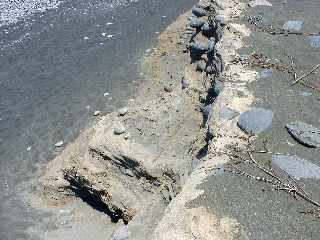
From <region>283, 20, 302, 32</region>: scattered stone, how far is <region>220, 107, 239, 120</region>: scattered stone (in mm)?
3539

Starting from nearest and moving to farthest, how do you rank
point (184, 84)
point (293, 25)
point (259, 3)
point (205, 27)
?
point (293, 25) < point (184, 84) < point (259, 3) < point (205, 27)

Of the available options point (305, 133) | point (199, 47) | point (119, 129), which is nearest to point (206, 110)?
point (119, 129)

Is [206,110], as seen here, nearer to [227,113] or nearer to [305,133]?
[227,113]

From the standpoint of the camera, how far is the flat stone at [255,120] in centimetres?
765

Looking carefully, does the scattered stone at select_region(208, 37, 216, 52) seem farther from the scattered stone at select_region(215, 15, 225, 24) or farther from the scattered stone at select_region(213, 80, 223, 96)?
the scattered stone at select_region(213, 80, 223, 96)

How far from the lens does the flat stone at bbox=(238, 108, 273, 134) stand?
7648 mm

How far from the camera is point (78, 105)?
13602 millimetres

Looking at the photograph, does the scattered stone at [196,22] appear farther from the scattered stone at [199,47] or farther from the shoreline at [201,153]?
the scattered stone at [199,47]

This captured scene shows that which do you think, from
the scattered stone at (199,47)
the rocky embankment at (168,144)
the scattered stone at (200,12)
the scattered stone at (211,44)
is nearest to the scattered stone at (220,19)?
the rocky embankment at (168,144)

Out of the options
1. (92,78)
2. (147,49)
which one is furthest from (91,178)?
(147,49)

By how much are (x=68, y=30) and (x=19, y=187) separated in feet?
22.7

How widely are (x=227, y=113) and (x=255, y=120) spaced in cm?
46

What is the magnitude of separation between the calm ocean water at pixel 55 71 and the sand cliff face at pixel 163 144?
2.64 feet

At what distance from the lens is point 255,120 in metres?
7.80
